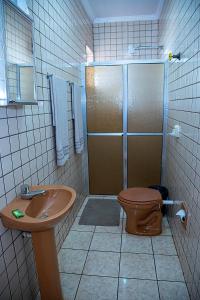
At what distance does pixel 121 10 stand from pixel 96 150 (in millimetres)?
1918

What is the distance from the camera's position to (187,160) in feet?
5.34

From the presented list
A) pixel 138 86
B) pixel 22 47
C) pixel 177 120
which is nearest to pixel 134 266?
pixel 177 120

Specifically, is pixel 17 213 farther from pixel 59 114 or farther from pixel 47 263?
pixel 59 114

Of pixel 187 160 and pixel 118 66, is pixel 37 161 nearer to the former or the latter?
pixel 187 160

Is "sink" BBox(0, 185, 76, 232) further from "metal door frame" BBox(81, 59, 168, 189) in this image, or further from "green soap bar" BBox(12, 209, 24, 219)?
"metal door frame" BBox(81, 59, 168, 189)

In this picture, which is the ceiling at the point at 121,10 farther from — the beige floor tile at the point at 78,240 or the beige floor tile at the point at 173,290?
the beige floor tile at the point at 173,290

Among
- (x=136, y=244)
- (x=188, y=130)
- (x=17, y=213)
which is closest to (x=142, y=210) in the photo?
(x=136, y=244)

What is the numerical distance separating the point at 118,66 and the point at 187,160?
1.61m

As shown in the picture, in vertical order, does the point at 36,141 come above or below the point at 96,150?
above

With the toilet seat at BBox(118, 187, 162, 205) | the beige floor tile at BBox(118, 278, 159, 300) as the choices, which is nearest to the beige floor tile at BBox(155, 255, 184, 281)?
the beige floor tile at BBox(118, 278, 159, 300)

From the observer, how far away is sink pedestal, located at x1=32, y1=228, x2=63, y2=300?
1223 mm

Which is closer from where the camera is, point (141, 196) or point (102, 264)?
point (102, 264)

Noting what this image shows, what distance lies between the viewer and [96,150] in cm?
295

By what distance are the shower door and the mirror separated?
151 centimetres
